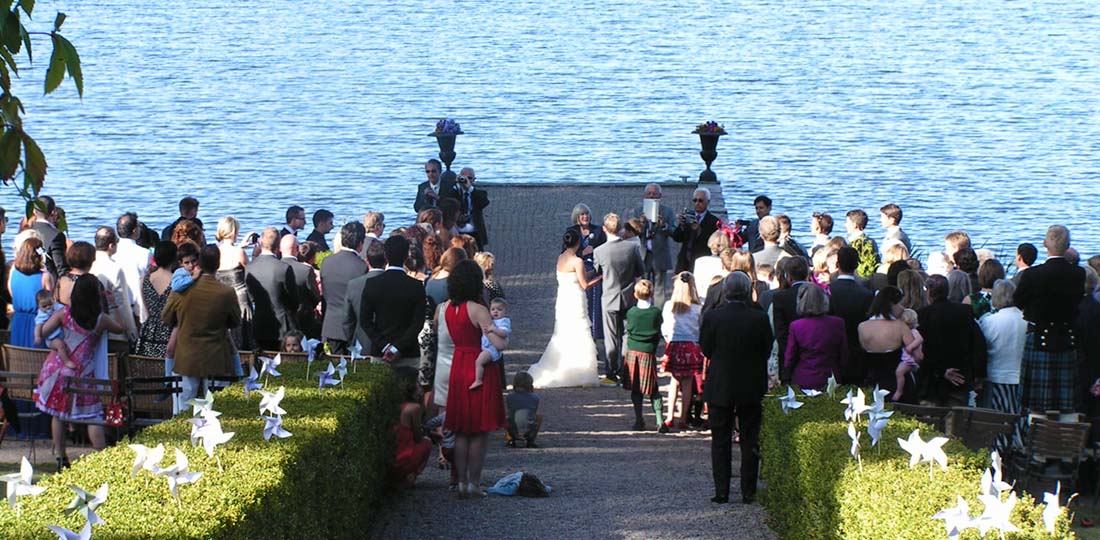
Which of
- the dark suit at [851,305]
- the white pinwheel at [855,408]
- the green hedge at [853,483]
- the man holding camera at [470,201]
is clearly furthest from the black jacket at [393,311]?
the man holding camera at [470,201]

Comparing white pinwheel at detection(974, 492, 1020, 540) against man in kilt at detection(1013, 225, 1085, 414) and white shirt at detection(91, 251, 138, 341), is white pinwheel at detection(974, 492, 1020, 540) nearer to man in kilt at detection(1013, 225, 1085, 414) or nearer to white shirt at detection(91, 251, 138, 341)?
man in kilt at detection(1013, 225, 1085, 414)

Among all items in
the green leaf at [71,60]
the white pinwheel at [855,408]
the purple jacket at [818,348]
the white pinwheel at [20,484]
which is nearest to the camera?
the green leaf at [71,60]

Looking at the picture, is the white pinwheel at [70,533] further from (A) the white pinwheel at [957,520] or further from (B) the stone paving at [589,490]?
(B) the stone paving at [589,490]

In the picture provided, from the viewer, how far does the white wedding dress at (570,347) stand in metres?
14.9

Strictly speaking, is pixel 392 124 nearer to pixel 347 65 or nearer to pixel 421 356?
pixel 347 65

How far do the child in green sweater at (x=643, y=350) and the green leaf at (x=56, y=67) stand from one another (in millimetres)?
8987

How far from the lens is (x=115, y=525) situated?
18.9 feet

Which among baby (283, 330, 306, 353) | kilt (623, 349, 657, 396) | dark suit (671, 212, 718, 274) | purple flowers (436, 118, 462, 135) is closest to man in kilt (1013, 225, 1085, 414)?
kilt (623, 349, 657, 396)

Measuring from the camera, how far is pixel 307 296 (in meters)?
13.2

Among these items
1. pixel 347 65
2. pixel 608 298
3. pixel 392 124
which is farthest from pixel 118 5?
pixel 608 298

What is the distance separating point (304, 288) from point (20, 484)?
7.25 m

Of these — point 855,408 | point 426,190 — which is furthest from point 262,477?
point 426,190

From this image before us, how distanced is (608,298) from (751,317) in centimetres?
452

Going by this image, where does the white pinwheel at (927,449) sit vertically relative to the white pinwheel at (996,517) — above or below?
above
